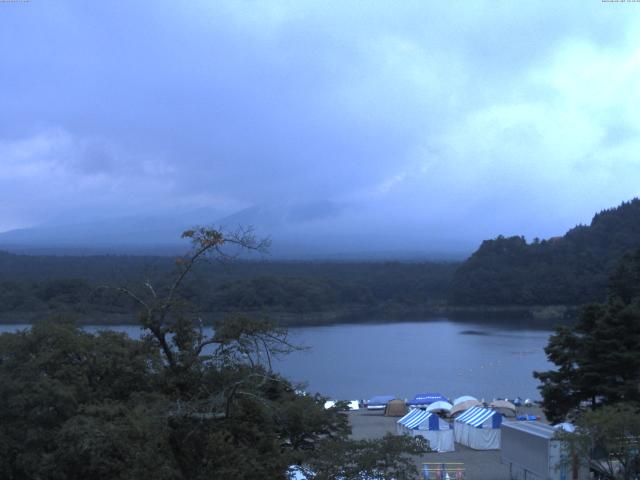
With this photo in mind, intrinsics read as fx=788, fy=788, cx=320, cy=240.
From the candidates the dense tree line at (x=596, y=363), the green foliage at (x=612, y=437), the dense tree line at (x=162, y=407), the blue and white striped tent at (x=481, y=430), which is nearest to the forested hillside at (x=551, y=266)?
the blue and white striped tent at (x=481, y=430)

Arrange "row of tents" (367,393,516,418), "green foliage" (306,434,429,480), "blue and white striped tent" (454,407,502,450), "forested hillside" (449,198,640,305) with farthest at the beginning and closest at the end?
"forested hillside" (449,198,640,305)
"row of tents" (367,393,516,418)
"blue and white striped tent" (454,407,502,450)
"green foliage" (306,434,429,480)

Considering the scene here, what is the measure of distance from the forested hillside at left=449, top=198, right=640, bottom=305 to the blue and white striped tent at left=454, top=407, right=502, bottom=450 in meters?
26.6

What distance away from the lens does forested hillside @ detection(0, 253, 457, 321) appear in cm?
2819

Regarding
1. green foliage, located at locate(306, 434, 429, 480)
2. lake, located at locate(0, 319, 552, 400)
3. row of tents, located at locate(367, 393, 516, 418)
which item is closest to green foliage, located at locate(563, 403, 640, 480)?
green foliage, located at locate(306, 434, 429, 480)

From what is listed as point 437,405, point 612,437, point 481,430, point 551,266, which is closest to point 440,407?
point 437,405

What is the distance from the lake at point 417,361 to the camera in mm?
19500

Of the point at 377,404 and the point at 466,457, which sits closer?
the point at 466,457

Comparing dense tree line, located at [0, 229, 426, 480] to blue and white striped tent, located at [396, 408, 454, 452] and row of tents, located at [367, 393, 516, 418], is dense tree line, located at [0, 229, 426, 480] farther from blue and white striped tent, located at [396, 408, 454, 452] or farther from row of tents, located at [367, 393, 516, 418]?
row of tents, located at [367, 393, 516, 418]

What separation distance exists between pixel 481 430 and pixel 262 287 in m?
24.0

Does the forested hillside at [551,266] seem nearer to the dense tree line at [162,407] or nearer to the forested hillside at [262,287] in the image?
the forested hillside at [262,287]

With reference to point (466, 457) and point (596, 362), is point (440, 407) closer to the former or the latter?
point (466, 457)

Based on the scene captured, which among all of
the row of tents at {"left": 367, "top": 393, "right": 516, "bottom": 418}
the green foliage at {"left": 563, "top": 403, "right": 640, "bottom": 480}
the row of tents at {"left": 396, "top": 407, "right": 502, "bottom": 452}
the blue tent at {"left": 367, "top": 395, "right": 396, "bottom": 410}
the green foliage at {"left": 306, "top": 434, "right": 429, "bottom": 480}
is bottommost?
the blue tent at {"left": 367, "top": 395, "right": 396, "bottom": 410}

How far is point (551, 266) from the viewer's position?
44000 millimetres

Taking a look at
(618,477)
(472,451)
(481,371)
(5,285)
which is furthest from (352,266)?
(618,477)
